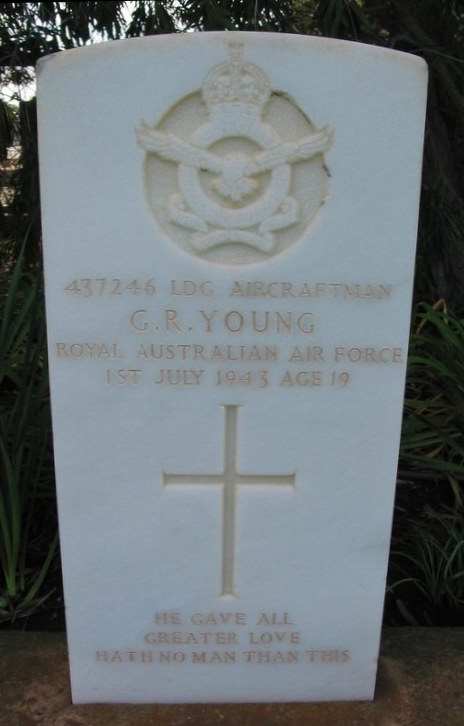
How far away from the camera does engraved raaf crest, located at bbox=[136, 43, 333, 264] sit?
4.33 ft

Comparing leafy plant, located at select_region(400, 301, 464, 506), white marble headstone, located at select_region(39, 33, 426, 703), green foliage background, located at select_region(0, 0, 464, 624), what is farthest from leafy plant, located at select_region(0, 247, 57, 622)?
leafy plant, located at select_region(400, 301, 464, 506)

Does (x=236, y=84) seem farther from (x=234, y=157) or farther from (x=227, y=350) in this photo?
(x=227, y=350)

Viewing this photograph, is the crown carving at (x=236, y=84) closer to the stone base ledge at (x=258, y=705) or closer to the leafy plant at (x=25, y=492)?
the leafy plant at (x=25, y=492)

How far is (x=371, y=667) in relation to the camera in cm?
170

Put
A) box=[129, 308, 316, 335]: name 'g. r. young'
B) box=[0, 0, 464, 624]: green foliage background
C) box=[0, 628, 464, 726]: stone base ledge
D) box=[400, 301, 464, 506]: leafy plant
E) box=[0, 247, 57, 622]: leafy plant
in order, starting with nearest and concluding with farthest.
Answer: box=[129, 308, 316, 335]: name 'g. r. young', box=[0, 628, 464, 726]: stone base ledge, box=[0, 247, 57, 622]: leafy plant, box=[0, 0, 464, 624]: green foliage background, box=[400, 301, 464, 506]: leafy plant

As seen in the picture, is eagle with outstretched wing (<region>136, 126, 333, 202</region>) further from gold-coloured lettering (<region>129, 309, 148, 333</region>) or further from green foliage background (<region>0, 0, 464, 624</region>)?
green foliage background (<region>0, 0, 464, 624</region>)

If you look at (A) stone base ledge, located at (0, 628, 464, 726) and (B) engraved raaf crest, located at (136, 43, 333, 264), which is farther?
(A) stone base ledge, located at (0, 628, 464, 726)

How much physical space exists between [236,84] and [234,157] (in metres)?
0.14

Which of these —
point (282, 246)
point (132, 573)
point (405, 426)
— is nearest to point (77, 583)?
point (132, 573)

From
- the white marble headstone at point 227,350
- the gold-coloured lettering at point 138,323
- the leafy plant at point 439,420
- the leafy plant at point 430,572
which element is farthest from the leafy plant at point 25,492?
the leafy plant at point 439,420

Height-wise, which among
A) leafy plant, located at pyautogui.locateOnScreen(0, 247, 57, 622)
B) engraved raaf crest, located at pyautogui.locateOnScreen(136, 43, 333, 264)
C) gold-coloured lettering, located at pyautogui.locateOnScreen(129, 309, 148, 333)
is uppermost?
engraved raaf crest, located at pyautogui.locateOnScreen(136, 43, 333, 264)

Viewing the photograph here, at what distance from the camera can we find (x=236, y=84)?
1302mm

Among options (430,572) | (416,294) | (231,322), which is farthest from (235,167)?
(416,294)

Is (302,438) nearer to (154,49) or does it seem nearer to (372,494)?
(372,494)
